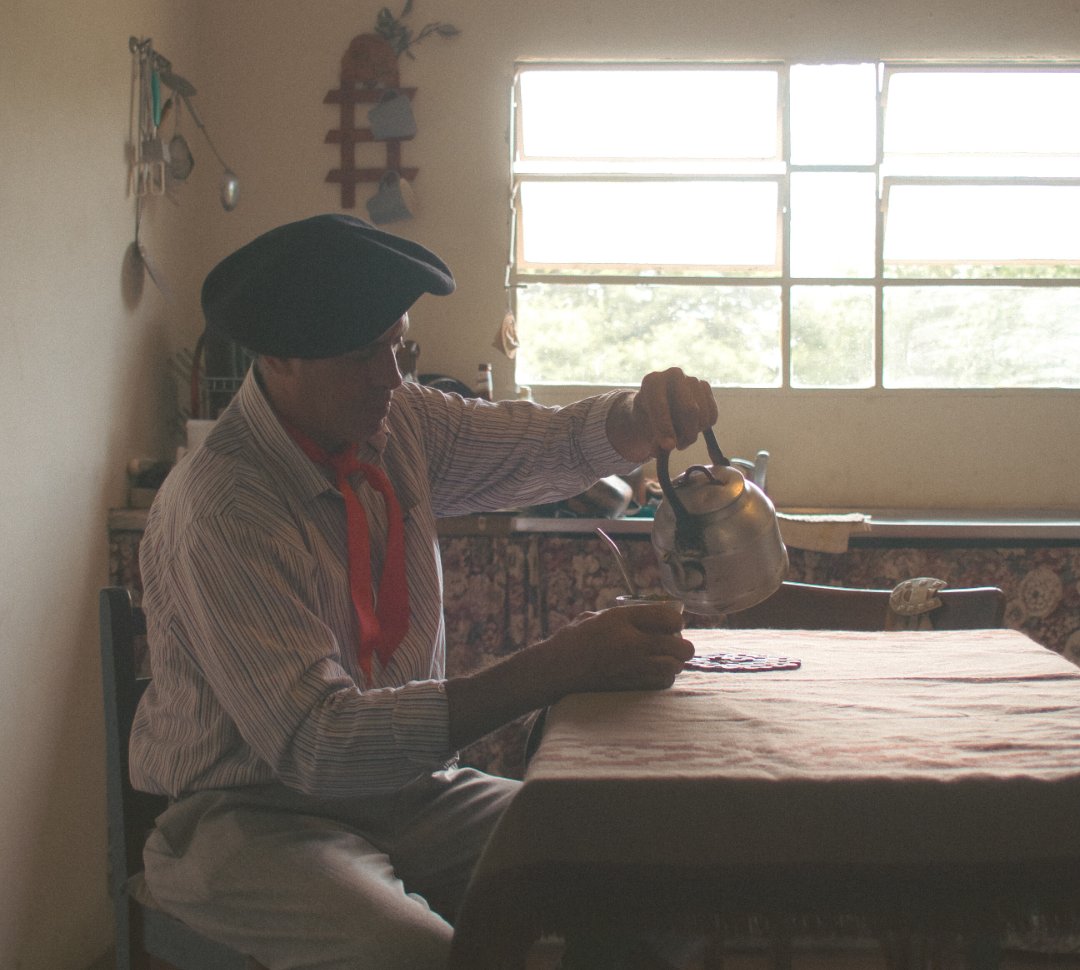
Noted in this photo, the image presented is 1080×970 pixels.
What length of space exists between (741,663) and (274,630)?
2.21 ft

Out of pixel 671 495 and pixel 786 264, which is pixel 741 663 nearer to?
pixel 671 495

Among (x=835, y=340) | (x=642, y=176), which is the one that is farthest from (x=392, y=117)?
(x=835, y=340)

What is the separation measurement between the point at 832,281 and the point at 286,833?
2.73m

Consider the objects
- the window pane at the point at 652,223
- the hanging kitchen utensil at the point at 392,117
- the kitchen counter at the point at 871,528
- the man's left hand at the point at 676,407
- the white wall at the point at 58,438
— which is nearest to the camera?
the man's left hand at the point at 676,407

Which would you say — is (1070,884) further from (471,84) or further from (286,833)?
(471,84)

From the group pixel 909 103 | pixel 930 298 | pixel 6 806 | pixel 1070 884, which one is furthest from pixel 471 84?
pixel 1070 884

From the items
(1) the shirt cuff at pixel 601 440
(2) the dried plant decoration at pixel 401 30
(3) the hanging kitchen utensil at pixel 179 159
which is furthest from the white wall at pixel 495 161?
(1) the shirt cuff at pixel 601 440

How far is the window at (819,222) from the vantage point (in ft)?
10.7

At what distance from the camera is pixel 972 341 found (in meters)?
3.29

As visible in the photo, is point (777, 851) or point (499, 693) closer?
point (777, 851)

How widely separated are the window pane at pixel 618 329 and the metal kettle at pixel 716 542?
7.00ft

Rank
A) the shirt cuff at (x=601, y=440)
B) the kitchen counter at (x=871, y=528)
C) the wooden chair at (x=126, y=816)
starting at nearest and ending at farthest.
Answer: the wooden chair at (x=126, y=816), the shirt cuff at (x=601, y=440), the kitchen counter at (x=871, y=528)

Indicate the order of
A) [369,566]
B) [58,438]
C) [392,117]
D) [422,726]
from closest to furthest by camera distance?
[422,726], [369,566], [58,438], [392,117]

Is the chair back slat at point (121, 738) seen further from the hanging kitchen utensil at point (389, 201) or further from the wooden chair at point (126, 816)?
the hanging kitchen utensil at point (389, 201)
